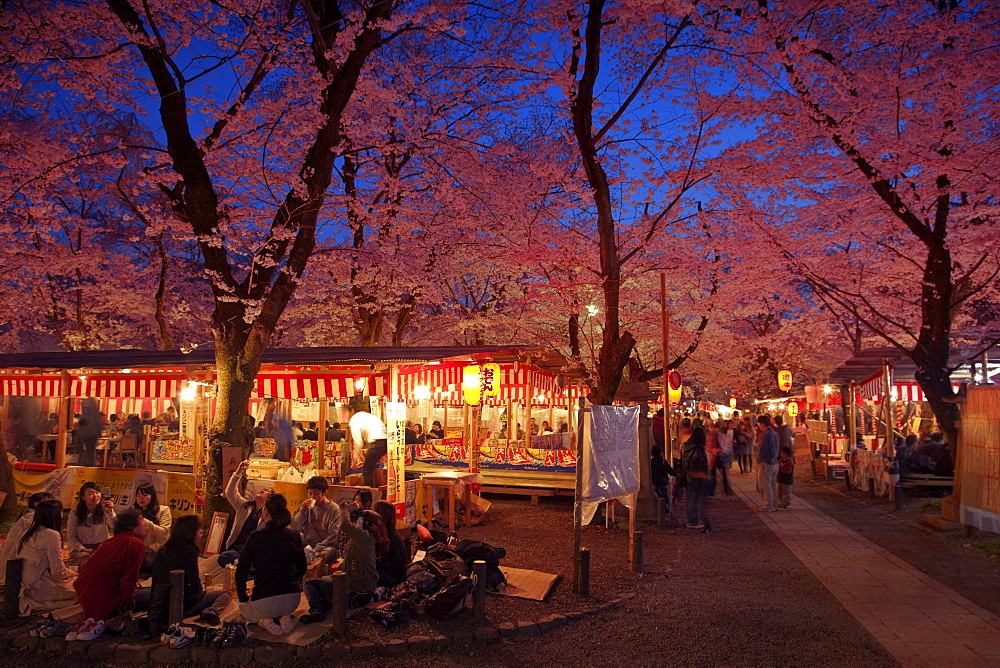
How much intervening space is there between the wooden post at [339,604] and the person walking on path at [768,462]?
10.6 meters

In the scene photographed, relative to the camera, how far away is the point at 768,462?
14422mm

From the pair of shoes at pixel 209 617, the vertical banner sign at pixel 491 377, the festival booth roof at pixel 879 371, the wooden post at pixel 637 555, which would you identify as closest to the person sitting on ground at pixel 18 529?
the pair of shoes at pixel 209 617

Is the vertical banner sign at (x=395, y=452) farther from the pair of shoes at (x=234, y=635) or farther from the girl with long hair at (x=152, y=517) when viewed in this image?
the pair of shoes at (x=234, y=635)

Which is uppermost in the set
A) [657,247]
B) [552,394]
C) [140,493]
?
[657,247]

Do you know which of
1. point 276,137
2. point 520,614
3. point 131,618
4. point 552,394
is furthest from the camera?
point 552,394

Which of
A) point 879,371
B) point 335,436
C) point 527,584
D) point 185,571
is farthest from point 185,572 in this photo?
point 879,371

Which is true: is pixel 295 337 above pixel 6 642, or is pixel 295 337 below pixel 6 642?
above

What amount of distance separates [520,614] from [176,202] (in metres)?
7.24

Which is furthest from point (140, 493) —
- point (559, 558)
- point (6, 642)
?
point (559, 558)

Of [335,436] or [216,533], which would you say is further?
[335,436]

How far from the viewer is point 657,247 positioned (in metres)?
22.2

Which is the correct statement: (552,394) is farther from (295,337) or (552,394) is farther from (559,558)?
(295,337)

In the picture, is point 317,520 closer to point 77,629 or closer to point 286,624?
point 286,624

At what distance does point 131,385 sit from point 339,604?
10.5 meters
